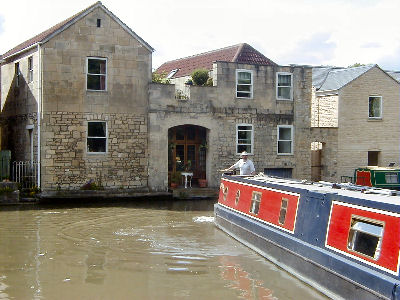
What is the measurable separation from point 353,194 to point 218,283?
2.65 meters

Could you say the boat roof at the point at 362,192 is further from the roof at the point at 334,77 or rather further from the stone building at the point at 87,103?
the roof at the point at 334,77

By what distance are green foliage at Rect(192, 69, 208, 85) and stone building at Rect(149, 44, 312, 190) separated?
0.61 m

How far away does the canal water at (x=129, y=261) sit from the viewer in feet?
29.7

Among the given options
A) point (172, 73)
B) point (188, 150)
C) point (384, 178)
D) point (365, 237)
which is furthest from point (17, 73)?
point (365, 237)

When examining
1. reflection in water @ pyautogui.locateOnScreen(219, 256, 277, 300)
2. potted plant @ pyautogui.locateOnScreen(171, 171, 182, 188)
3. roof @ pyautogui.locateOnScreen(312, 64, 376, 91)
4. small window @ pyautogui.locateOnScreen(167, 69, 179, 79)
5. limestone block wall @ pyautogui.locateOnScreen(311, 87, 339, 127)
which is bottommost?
reflection in water @ pyautogui.locateOnScreen(219, 256, 277, 300)

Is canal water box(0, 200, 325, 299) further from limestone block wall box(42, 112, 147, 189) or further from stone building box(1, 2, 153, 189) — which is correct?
stone building box(1, 2, 153, 189)

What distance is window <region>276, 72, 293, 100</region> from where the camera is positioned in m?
24.3

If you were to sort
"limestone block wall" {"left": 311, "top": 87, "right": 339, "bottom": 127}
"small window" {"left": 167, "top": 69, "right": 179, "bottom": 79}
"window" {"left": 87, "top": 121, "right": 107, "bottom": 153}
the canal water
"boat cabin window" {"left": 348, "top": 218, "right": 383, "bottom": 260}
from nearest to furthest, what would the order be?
"boat cabin window" {"left": 348, "top": 218, "right": 383, "bottom": 260}
the canal water
"window" {"left": 87, "top": 121, "right": 107, "bottom": 153}
"limestone block wall" {"left": 311, "top": 87, "right": 339, "bottom": 127}
"small window" {"left": 167, "top": 69, "right": 179, "bottom": 79}

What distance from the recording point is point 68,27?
20750 millimetres

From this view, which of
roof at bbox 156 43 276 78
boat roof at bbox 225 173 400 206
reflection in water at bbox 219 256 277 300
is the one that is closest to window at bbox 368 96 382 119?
roof at bbox 156 43 276 78

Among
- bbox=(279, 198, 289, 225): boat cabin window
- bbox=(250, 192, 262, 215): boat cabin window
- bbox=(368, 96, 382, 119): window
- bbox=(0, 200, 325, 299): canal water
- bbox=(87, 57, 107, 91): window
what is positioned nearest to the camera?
bbox=(0, 200, 325, 299): canal water

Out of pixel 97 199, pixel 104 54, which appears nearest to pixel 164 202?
pixel 97 199

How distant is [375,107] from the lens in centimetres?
2667

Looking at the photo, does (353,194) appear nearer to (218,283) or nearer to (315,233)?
(315,233)
